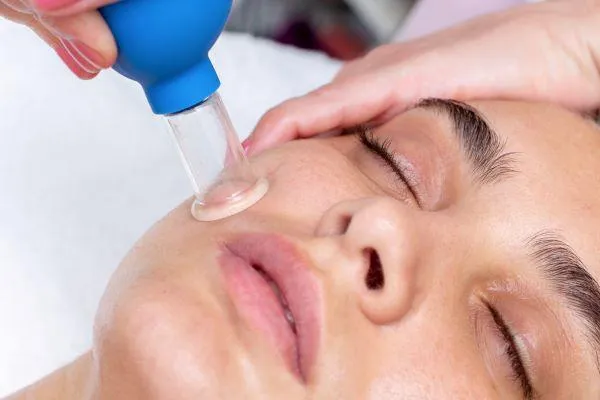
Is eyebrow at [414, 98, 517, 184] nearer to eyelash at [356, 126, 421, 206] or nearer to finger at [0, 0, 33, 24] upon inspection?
eyelash at [356, 126, 421, 206]

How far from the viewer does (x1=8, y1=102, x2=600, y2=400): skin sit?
2.20ft

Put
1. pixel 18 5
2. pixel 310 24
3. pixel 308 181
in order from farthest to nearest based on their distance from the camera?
pixel 310 24 → pixel 308 181 → pixel 18 5

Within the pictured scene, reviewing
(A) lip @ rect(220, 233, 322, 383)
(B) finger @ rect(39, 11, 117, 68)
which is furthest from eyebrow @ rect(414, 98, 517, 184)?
(B) finger @ rect(39, 11, 117, 68)

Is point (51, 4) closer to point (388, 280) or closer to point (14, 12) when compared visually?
point (14, 12)

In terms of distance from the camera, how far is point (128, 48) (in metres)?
0.62

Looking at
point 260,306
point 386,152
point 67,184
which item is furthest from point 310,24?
point 260,306

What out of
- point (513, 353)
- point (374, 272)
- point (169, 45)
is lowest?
point (513, 353)

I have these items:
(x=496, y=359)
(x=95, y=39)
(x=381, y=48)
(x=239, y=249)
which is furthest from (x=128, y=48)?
(x=381, y=48)

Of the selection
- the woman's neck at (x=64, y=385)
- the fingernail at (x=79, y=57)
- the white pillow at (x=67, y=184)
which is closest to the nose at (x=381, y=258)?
the fingernail at (x=79, y=57)

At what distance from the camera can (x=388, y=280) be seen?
2.31ft

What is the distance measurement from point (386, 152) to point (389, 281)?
212 millimetres

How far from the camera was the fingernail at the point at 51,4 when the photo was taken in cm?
56

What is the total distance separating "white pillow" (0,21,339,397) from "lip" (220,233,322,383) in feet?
1.72

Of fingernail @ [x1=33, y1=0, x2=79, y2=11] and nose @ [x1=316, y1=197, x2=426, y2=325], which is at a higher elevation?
fingernail @ [x1=33, y1=0, x2=79, y2=11]
